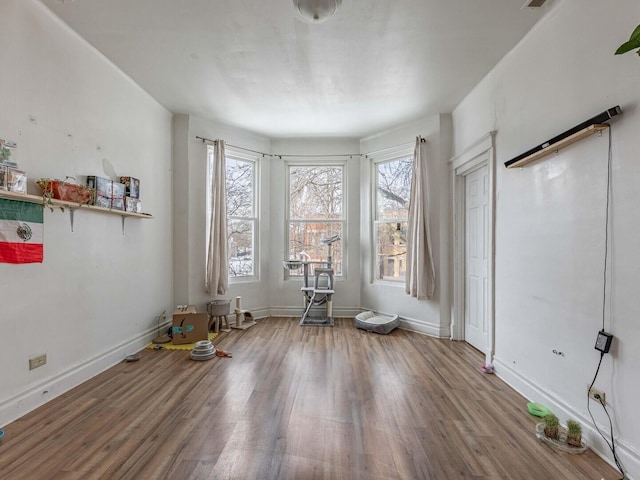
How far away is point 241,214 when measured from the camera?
5.00 m

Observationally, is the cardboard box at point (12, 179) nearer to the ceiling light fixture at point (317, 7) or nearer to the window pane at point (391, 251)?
the ceiling light fixture at point (317, 7)

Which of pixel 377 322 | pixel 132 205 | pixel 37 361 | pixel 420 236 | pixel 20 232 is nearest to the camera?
pixel 20 232

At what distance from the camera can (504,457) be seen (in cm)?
179

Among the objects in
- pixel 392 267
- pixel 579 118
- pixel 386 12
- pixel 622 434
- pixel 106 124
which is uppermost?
pixel 386 12

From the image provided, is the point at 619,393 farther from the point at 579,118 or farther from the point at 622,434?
the point at 579,118

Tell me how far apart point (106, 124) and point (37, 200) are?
3.94 feet

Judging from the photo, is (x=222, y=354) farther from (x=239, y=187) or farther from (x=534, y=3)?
(x=534, y=3)

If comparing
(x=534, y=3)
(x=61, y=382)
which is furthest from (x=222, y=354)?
(x=534, y=3)

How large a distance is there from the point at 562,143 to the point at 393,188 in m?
2.83

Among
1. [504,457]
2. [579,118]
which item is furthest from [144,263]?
[579,118]

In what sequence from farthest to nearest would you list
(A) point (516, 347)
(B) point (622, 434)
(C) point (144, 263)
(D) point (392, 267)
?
(D) point (392, 267) → (C) point (144, 263) → (A) point (516, 347) → (B) point (622, 434)

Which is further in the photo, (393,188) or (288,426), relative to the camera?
(393,188)

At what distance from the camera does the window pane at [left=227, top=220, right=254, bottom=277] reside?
193 inches

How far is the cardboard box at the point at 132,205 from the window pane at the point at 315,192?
234cm
